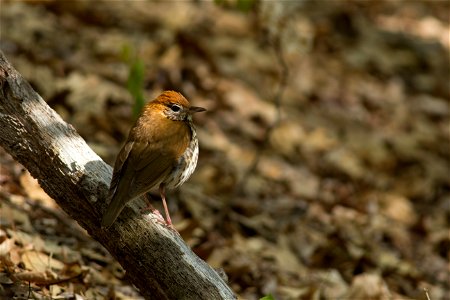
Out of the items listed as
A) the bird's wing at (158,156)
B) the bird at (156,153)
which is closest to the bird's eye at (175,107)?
the bird at (156,153)

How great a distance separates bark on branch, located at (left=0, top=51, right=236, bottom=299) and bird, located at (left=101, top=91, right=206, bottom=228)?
150 millimetres

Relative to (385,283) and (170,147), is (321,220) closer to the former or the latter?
(385,283)

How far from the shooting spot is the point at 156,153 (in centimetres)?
446

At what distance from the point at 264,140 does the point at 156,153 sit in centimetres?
285

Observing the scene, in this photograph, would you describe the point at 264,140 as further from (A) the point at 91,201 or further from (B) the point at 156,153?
(A) the point at 91,201

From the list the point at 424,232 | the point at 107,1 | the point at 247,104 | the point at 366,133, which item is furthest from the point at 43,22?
→ the point at 424,232

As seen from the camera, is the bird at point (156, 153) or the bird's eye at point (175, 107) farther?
the bird's eye at point (175, 107)

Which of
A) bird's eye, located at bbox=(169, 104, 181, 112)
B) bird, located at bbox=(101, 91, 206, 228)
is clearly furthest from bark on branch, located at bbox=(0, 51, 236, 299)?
bird's eye, located at bbox=(169, 104, 181, 112)

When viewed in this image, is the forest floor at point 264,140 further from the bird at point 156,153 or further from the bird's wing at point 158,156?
the bird's wing at point 158,156

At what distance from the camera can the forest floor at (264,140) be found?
19.5ft

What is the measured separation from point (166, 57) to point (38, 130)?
4880 mm

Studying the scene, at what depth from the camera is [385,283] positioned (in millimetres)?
6973

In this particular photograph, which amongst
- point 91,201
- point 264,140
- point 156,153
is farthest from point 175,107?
point 264,140

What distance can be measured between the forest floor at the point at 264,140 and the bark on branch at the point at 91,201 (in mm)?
915
